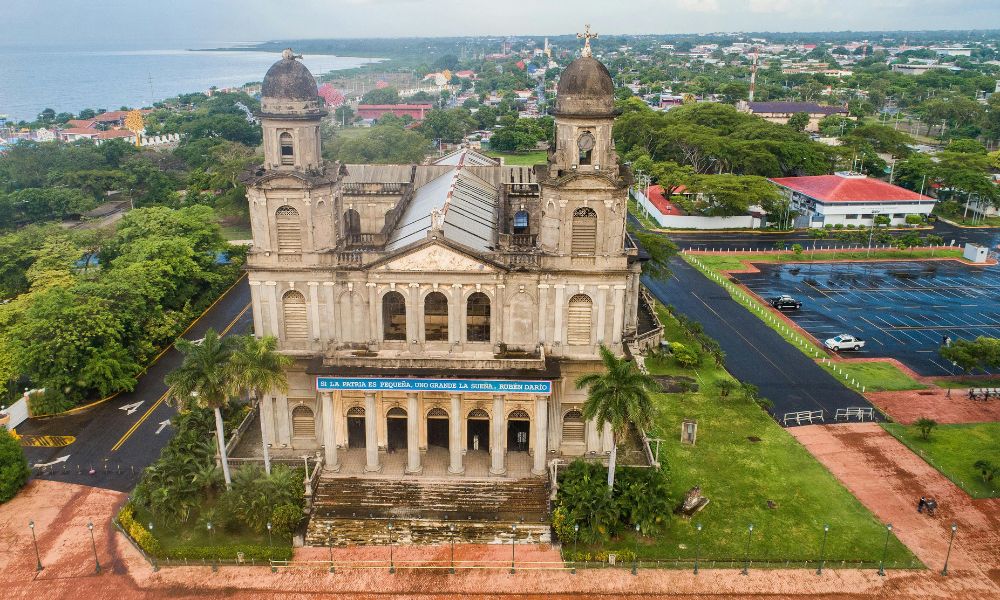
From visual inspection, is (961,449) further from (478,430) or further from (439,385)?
(439,385)

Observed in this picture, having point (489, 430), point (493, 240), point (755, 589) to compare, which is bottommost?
point (755, 589)

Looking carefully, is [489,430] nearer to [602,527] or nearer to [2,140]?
[602,527]

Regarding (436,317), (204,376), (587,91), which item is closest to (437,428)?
(436,317)

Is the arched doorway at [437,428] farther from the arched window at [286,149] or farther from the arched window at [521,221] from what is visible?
the arched window at [521,221]

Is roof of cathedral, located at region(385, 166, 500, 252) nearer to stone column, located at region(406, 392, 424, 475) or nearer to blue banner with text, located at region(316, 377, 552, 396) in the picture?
blue banner with text, located at region(316, 377, 552, 396)

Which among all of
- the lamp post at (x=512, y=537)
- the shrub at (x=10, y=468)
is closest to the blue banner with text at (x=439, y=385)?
the lamp post at (x=512, y=537)

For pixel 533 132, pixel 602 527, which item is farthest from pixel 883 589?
pixel 533 132
